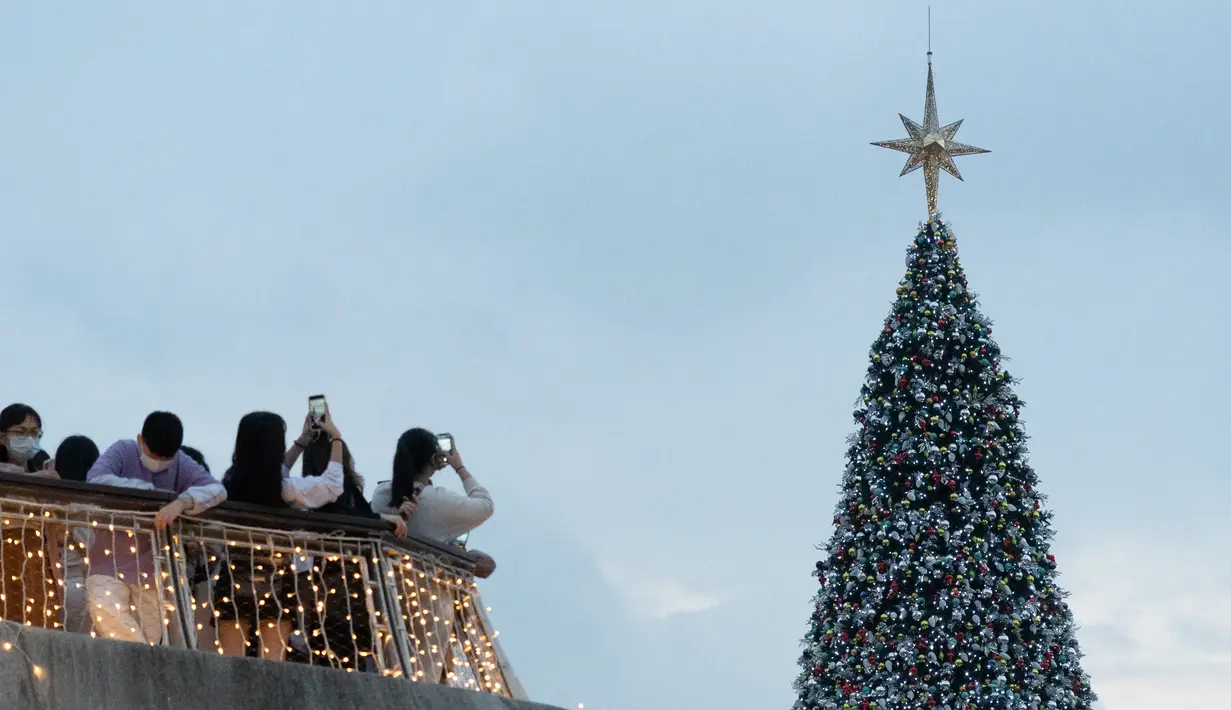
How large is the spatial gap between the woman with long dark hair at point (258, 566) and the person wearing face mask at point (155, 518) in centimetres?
20

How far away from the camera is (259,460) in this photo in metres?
8.91

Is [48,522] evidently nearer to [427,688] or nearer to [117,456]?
[117,456]

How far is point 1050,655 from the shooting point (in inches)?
805

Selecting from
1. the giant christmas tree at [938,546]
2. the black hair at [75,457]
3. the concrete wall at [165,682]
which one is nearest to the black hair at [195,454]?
the black hair at [75,457]

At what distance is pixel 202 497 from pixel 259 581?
70 cm

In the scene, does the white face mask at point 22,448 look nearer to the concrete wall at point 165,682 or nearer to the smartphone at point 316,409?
the smartphone at point 316,409

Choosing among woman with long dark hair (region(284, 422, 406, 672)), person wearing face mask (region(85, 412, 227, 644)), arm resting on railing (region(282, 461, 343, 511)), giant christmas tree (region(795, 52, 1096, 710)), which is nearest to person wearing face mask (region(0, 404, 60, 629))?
person wearing face mask (region(85, 412, 227, 644))

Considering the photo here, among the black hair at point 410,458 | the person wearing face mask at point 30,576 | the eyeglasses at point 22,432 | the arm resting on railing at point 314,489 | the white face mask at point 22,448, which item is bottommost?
the person wearing face mask at point 30,576

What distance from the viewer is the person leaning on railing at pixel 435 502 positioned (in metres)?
9.78

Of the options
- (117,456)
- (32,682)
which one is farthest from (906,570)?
(32,682)

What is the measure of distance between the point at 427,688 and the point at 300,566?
818 mm

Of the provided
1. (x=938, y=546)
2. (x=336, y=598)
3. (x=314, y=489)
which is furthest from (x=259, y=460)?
(x=938, y=546)

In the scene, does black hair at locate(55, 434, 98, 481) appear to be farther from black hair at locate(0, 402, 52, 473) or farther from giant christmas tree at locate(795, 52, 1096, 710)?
giant christmas tree at locate(795, 52, 1096, 710)

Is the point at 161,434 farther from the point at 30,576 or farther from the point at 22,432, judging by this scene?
the point at 22,432
